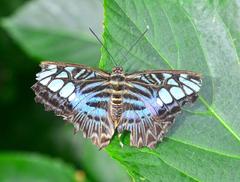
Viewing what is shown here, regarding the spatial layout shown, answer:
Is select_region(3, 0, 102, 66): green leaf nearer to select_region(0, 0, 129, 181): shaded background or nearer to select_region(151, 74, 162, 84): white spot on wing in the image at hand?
select_region(0, 0, 129, 181): shaded background

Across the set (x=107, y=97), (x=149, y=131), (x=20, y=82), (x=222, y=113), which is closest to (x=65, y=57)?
(x=20, y=82)

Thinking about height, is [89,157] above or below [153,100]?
below

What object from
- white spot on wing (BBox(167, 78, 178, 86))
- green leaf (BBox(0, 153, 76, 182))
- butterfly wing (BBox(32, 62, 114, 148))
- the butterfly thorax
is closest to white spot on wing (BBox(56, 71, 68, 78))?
butterfly wing (BBox(32, 62, 114, 148))

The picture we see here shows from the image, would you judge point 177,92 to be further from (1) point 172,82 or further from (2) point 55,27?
(2) point 55,27

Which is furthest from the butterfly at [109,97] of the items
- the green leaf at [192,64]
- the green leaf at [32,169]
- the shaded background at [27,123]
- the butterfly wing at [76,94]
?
the shaded background at [27,123]

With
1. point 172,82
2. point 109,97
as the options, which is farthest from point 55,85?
point 172,82

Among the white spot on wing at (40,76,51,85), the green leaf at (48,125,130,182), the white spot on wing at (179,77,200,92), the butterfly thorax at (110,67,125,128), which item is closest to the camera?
the white spot on wing at (179,77,200,92)

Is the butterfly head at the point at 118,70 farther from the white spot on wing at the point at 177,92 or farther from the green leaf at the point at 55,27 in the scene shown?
the green leaf at the point at 55,27
